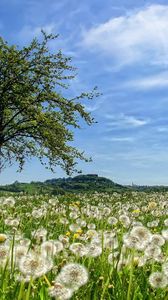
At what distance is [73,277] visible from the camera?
3424 millimetres

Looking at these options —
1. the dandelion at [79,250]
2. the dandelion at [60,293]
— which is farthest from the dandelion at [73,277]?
the dandelion at [79,250]

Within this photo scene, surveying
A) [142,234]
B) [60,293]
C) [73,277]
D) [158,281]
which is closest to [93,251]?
[142,234]

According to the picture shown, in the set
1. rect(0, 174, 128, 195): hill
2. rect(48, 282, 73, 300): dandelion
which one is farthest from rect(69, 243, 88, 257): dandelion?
rect(0, 174, 128, 195): hill

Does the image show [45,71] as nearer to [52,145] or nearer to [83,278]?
[52,145]

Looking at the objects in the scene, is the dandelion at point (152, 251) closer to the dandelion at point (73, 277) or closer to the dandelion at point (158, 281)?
the dandelion at point (158, 281)

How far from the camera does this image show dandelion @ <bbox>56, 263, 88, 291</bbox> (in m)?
3.38

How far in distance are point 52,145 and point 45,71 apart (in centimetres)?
618

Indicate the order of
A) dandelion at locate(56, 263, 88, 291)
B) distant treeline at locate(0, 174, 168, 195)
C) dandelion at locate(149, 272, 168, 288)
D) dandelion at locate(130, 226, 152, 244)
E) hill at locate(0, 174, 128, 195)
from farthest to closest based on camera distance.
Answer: hill at locate(0, 174, 128, 195)
distant treeline at locate(0, 174, 168, 195)
dandelion at locate(130, 226, 152, 244)
dandelion at locate(149, 272, 168, 288)
dandelion at locate(56, 263, 88, 291)

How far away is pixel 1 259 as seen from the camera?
4.24 metres

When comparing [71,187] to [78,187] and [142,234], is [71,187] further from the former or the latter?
[142,234]

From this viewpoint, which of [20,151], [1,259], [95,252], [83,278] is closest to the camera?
[83,278]

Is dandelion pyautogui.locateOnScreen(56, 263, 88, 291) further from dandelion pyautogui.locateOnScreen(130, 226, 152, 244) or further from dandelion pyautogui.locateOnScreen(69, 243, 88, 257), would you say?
dandelion pyautogui.locateOnScreen(69, 243, 88, 257)

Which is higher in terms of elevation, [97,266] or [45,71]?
[45,71]

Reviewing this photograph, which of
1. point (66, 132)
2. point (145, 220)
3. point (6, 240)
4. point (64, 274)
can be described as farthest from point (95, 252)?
point (66, 132)
